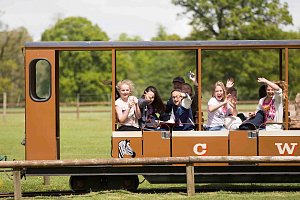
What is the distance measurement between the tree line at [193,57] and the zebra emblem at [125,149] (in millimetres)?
43569

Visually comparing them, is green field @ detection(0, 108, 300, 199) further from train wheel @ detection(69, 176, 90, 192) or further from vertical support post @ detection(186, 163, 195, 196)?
train wheel @ detection(69, 176, 90, 192)

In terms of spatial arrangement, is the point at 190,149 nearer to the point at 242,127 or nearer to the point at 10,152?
the point at 242,127

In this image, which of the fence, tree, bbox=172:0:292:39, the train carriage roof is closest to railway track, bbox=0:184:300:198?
the fence

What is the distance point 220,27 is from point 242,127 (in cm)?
5759

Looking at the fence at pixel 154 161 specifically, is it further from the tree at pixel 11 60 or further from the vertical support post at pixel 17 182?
the tree at pixel 11 60

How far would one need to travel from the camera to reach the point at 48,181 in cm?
1522

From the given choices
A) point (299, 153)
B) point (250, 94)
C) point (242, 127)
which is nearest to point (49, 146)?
point (242, 127)

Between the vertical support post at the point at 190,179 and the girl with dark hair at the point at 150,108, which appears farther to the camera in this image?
the girl with dark hair at the point at 150,108

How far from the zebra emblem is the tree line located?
143ft

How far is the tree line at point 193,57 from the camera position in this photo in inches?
2474

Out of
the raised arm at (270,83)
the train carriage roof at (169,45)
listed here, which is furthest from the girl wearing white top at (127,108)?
the raised arm at (270,83)

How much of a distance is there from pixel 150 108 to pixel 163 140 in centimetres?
88

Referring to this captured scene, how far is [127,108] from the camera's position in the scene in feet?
42.9

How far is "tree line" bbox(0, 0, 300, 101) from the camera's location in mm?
62844
